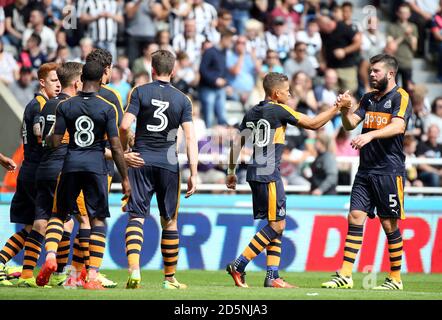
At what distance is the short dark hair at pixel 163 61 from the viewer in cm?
1208

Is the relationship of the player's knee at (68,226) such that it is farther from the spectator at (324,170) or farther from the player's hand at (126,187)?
the spectator at (324,170)

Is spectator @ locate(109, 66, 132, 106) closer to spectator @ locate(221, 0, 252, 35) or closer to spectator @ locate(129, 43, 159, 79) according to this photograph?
spectator @ locate(129, 43, 159, 79)

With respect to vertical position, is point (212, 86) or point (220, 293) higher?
point (212, 86)

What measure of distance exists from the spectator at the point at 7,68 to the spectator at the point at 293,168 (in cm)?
526

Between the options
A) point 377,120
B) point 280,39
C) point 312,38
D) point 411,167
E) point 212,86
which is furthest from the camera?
point 312,38

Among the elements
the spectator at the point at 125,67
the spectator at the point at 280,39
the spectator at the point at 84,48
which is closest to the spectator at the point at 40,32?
the spectator at the point at 84,48

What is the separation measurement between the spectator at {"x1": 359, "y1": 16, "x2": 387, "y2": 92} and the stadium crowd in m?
0.03

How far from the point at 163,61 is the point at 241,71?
894cm

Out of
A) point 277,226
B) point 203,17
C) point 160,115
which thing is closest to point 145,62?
point 203,17

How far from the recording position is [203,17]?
21516mm

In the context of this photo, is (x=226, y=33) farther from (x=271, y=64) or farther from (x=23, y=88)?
(x=23, y=88)

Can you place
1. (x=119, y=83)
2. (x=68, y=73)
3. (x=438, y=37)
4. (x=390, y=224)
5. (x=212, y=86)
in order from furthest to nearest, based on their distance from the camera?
(x=438, y=37)
(x=212, y=86)
(x=119, y=83)
(x=390, y=224)
(x=68, y=73)
